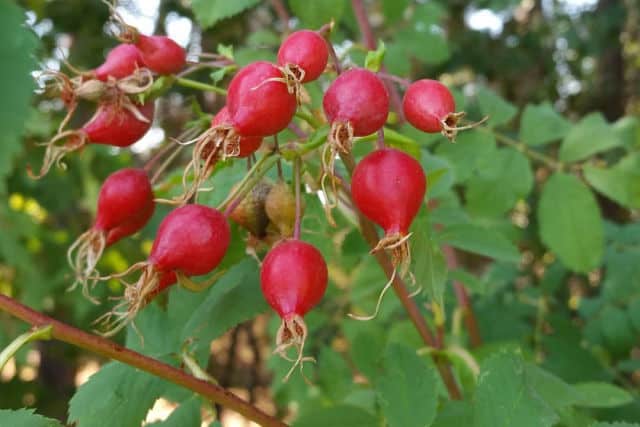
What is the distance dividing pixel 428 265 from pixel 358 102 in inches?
8.5

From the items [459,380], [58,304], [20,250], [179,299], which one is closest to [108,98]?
[179,299]

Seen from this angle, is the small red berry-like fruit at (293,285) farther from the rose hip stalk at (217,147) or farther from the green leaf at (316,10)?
the green leaf at (316,10)

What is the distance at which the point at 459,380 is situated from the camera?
3.92ft

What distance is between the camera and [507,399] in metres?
0.76

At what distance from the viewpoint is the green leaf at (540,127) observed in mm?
1710

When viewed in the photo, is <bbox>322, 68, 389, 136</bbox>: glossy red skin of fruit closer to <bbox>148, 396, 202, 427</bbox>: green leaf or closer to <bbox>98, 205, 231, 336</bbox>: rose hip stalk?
<bbox>98, 205, 231, 336</bbox>: rose hip stalk

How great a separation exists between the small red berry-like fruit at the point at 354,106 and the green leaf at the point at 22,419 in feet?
1.30

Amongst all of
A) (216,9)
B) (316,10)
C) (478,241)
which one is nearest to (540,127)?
(478,241)

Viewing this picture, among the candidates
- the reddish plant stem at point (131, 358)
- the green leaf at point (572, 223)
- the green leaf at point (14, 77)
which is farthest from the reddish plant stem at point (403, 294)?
the green leaf at point (572, 223)

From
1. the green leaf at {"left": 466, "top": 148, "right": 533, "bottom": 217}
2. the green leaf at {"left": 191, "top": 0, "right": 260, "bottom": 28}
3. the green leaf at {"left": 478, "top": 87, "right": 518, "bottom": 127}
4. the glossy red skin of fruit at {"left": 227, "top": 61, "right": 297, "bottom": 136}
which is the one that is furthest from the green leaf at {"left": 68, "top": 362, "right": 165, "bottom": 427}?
the green leaf at {"left": 478, "top": 87, "right": 518, "bottom": 127}

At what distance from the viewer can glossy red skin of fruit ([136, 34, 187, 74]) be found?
0.93 m

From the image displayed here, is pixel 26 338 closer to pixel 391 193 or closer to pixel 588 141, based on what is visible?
pixel 391 193

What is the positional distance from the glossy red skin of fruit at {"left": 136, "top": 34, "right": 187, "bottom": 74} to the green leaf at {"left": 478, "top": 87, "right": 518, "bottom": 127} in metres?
0.96

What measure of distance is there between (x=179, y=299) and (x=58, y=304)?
224 centimetres
